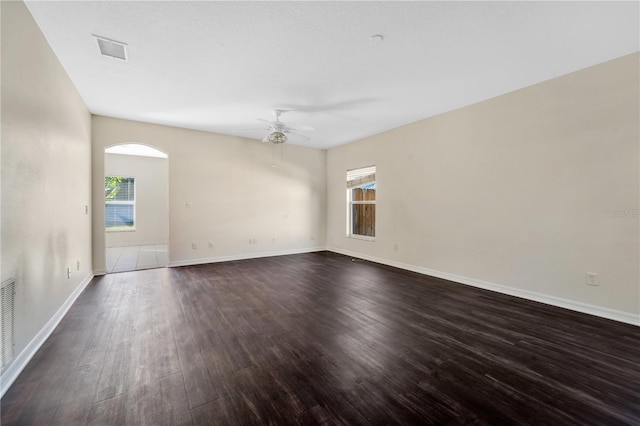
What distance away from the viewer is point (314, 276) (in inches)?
181

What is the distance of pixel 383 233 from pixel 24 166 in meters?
5.23

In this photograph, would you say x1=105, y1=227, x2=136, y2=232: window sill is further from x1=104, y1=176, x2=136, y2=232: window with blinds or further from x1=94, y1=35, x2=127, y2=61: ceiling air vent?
x1=94, y1=35, x2=127, y2=61: ceiling air vent

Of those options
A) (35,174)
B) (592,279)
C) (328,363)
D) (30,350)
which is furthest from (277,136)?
(592,279)

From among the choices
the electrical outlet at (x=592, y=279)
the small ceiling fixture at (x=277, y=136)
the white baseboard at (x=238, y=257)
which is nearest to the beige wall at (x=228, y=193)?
the white baseboard at (x=238, y=257)

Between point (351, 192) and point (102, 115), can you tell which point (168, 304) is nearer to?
point (102, 115)

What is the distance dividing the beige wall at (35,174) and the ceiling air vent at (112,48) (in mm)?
442

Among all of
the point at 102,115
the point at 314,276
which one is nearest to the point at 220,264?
the point at 314,276

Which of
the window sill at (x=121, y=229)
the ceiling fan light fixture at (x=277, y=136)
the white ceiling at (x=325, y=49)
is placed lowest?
the window sill at (x=121, y=229)

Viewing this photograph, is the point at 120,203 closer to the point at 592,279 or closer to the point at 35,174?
the point at 35,174

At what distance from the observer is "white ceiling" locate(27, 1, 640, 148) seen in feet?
7.09

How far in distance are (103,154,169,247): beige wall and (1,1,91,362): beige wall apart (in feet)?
16.6

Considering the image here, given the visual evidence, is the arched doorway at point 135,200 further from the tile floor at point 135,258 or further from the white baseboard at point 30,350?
the white baseboard at point 30,350

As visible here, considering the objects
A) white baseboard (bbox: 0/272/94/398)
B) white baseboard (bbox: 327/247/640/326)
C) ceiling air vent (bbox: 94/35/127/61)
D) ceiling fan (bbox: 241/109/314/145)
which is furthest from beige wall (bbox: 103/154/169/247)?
white baseboard (bbox: 327/247/640/326)

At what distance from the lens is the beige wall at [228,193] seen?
499 centimetres
